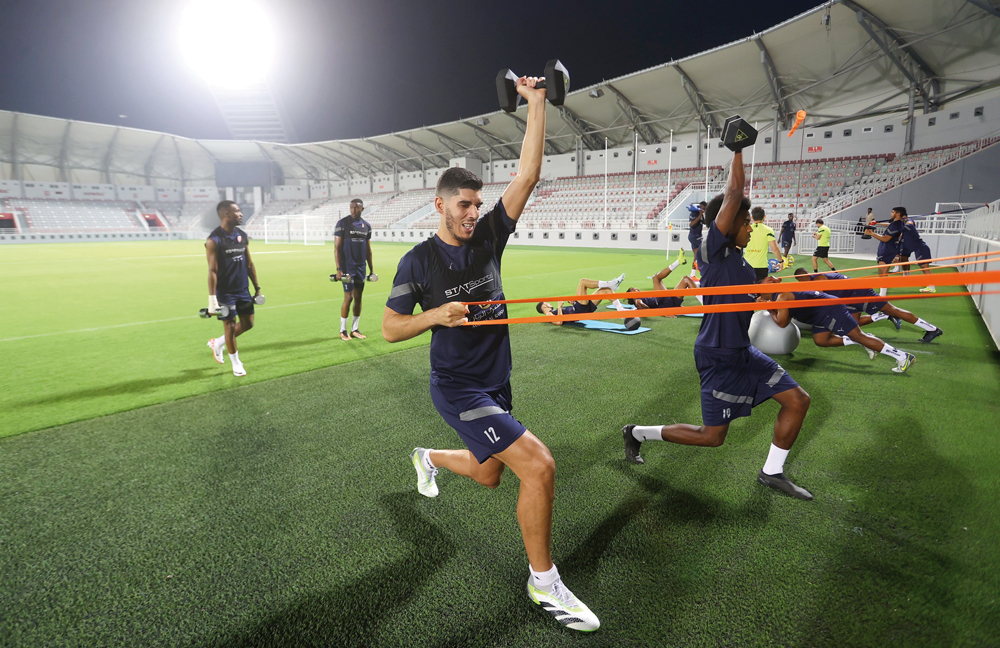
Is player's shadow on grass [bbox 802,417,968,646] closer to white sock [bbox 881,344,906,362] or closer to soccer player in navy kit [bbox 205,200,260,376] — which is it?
white sock [bbox 881,344,906,362]

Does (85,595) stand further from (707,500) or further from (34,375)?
(34,375)

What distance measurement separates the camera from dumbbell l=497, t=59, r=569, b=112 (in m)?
2.64

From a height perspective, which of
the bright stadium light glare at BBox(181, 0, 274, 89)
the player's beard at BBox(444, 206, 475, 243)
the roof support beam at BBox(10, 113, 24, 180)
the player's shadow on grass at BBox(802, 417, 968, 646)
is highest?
the bright stadium light glare at BBox(181, 0, 274, 89)

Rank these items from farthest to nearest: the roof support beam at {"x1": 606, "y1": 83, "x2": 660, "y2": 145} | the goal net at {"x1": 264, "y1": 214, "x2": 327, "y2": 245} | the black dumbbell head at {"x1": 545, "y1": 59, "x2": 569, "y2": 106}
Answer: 1. the goal net at {"x1": 264, "y1": 214, "x2": 327, "y2": 245}
2. the roof support beam at {"x1": 606, "y1": 83, "x2": 660, "y2": 145}
3. the black dumbbell head at {"x1": 545, "y1": 59, "x2": 569, "y2": 106}

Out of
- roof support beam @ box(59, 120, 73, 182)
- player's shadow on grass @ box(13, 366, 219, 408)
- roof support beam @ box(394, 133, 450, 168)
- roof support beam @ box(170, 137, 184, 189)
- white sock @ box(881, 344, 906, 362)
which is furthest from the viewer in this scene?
roof support beam @ box(170, 137, 184, 189)

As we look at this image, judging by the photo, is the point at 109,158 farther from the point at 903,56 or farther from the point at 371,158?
the point at 903,56

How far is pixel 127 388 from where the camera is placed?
6234 millimetres

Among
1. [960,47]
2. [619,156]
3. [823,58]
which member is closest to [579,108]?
[619,156]

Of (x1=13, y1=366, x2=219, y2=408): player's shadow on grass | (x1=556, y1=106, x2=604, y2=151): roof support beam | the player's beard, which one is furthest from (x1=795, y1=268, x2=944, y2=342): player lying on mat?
(x1=556, y1=106, x2=604, y2=151): roof support beam

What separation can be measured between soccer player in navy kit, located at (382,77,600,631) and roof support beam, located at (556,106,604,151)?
4578cm

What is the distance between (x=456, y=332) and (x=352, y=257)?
6.94 meters

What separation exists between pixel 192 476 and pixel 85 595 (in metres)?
1.38

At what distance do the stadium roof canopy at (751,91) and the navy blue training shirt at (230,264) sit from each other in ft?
110

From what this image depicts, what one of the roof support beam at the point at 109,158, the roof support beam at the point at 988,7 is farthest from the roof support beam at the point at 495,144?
the roof support beam at the point at 109,158
